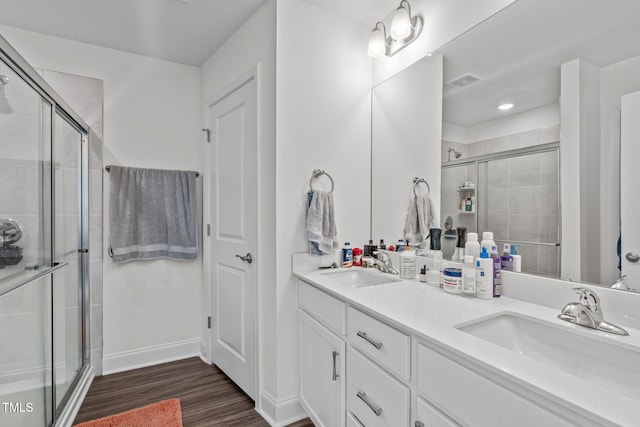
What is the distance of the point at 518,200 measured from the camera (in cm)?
133

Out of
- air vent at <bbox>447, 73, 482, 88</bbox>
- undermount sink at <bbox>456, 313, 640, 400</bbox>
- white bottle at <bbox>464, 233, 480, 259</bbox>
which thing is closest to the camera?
undermount sink at <bbox>456, 313, 640, 400</bbox>

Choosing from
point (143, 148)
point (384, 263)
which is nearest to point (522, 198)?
point (384, 263)

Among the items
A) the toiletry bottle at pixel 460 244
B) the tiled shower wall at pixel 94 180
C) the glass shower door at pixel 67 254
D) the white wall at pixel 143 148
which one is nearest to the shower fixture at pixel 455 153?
the toiletry bottle at pixel 460 244

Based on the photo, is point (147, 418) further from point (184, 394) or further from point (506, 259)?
point (506, 259)

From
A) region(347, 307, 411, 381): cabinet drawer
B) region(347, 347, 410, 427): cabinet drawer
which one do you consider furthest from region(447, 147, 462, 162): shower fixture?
region(347, 347, 410, 427): cabinet drawer

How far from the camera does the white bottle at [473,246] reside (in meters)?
1.43

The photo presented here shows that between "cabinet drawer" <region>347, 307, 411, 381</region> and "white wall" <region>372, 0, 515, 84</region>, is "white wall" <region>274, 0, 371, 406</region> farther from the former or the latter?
"cabinet drawer" <region>347, 307, 411, 381</region>

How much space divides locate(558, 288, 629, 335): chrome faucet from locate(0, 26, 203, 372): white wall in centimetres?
255

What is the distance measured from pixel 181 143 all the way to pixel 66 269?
4.10 ft

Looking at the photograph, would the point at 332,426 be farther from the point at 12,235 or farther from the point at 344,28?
the point at 344,28

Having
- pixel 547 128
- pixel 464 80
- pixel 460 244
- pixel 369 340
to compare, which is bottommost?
pixel 369 340

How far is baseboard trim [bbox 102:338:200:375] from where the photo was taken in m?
2.46

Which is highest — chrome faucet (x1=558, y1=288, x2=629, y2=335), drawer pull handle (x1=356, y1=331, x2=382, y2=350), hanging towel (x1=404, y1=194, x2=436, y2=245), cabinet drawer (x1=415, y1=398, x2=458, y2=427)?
hanging towel (x1=404, y1=194, x2=436, y2=245)

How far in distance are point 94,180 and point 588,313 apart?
2.91 metres
